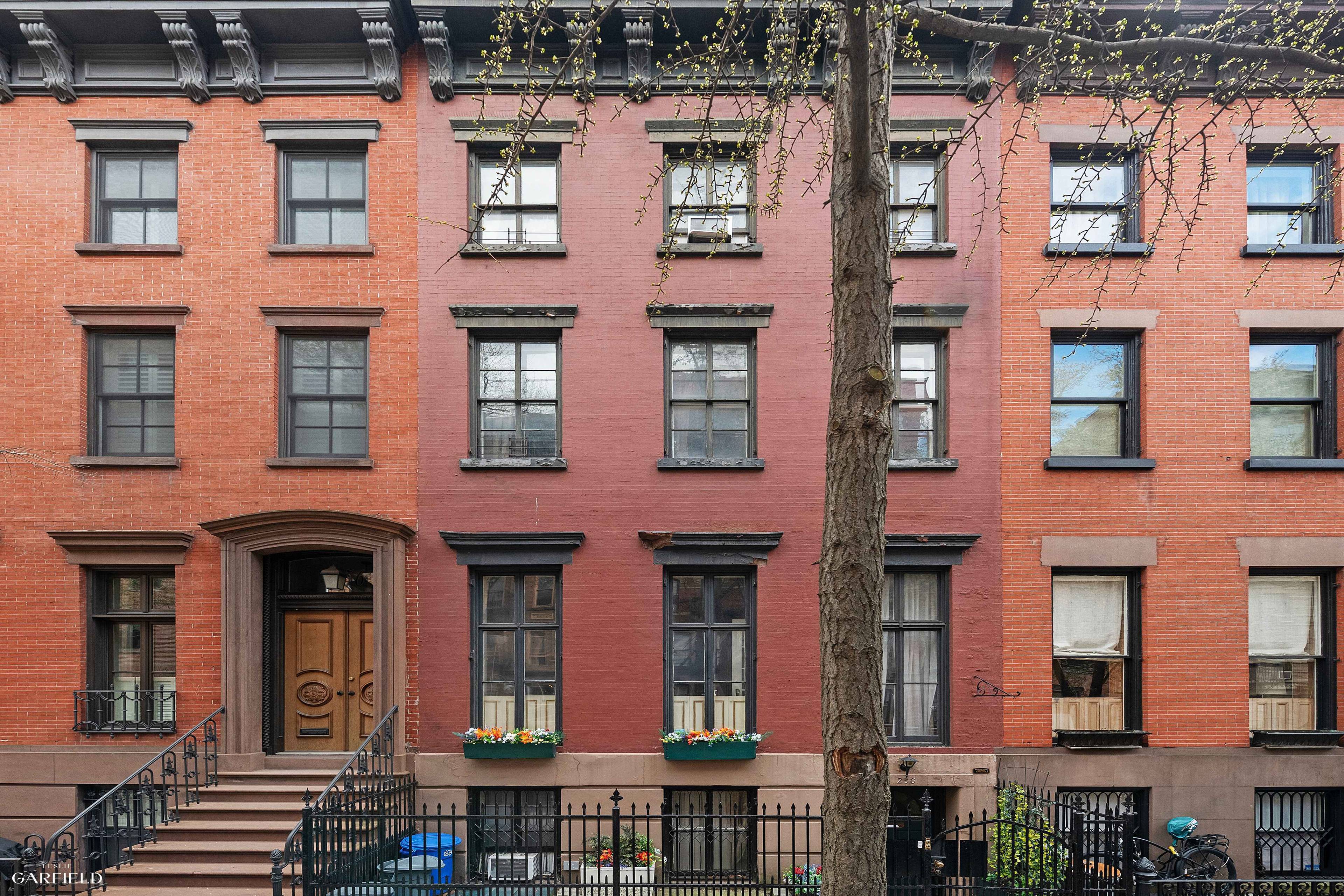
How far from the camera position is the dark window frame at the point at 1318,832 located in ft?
34.9

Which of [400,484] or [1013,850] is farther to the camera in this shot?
[400,484]

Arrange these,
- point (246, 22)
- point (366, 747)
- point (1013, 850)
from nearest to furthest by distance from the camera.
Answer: point (1013, 850), point (366, 747), point (246, 22)

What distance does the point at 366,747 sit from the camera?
9875mm

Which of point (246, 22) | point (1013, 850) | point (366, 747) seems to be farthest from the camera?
point (246, 22)

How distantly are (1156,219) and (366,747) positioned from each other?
41.7ft

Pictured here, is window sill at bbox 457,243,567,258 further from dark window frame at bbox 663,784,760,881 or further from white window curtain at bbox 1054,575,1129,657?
white window curtain at bbox 1054,575,1129,657

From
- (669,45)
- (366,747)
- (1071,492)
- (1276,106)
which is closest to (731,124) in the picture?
(669,45)

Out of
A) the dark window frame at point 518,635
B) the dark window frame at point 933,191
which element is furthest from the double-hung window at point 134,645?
the dark window frame at point 933,191

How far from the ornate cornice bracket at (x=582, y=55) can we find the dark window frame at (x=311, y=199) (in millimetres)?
3311

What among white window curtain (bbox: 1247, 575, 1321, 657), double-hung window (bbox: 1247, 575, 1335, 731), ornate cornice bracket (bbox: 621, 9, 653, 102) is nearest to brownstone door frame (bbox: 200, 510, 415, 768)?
A: ornate cornice bracket (bbox: 621, 9, 653, 102)

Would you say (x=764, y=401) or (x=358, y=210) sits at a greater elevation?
(x=358, y=210)

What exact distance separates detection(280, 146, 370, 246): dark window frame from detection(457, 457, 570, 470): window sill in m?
3.52

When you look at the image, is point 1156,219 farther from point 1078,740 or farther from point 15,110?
point 15,110

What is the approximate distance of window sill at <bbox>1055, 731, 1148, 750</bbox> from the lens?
1046 centimetres
